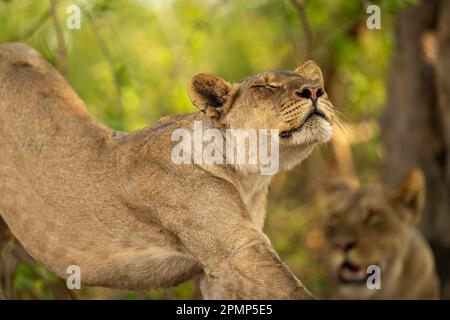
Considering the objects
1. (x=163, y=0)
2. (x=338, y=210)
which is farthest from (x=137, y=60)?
(x=338, y=210)

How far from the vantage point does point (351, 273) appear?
26.2ft

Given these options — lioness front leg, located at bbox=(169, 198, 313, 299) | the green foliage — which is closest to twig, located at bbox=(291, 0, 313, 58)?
the green foliage

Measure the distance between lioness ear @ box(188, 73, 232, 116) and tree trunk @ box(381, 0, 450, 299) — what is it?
479 cm

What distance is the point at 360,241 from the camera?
26.1 feet

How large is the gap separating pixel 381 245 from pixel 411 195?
22.8 inches

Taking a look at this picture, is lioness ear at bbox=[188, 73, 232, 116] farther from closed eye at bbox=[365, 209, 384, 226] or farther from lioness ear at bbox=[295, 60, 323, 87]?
closed eye at bbox=[365, 209, 384, 226]

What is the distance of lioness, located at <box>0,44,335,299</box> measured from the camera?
459 centimetres

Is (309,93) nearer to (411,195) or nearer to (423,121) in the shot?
(411,195)

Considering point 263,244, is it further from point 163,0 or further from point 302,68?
point 163,0

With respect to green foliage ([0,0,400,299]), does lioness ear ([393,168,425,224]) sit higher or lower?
lower

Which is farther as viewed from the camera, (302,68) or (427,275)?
(427,275)

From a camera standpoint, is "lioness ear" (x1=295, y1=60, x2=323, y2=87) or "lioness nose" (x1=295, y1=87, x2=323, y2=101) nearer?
"lioness nose" (x1=295, y1=87, x2=323, y2=101)

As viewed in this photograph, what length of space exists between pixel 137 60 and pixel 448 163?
16.6ft

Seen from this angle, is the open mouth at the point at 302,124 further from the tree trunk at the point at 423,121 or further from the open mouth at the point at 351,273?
the tree trunk at the point at 423,121
